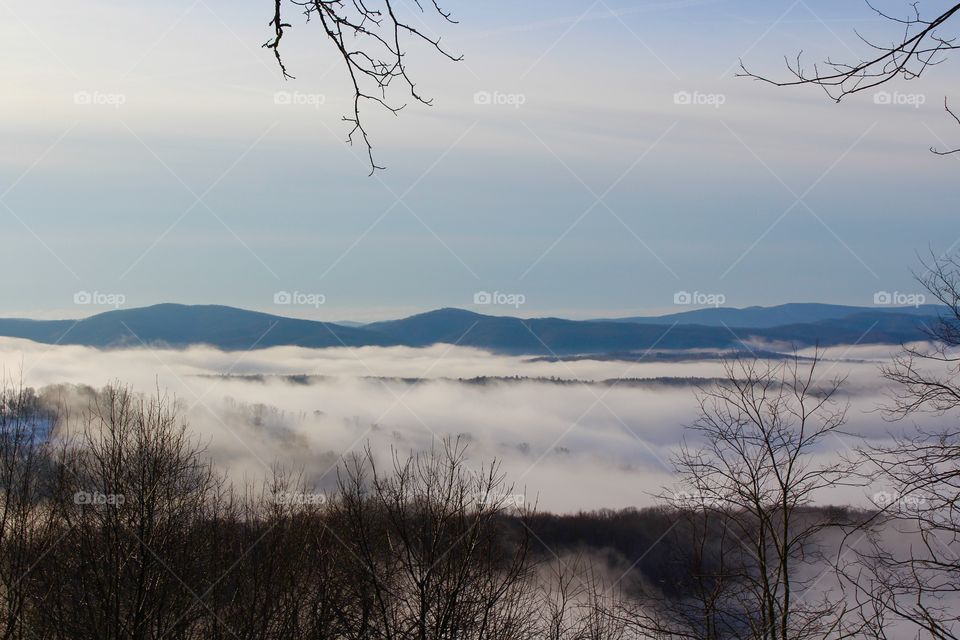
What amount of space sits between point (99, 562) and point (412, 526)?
737cm

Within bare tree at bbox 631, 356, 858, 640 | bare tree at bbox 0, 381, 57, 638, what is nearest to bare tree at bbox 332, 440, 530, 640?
bare tree at bbox 631, 356, 858, 640

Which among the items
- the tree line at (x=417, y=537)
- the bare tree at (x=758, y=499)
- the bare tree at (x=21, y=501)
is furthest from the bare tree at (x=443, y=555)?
the bare tree at (x=21, y=501)

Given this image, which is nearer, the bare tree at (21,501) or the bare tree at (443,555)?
the bare tree at (443,555)

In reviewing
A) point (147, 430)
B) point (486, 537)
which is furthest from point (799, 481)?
point (147, 430)

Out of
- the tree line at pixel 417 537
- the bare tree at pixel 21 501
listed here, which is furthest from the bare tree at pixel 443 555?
the bare tree at pixel 21 501

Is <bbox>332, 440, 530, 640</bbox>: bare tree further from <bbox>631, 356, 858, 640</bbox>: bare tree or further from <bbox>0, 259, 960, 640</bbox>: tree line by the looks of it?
<bbox>631, 356, 858, 640</bbox>: bare tree

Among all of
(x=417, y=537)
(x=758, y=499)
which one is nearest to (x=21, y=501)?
(x=417, y=537)

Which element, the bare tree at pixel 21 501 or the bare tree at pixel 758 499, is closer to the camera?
the bare tree at pixel 758 499

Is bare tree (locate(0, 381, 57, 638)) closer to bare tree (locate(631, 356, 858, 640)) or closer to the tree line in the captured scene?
the tree line

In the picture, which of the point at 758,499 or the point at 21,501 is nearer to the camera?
the point at 758,499

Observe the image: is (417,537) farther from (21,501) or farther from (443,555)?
(21,501)

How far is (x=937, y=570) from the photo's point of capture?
1372 centimetres

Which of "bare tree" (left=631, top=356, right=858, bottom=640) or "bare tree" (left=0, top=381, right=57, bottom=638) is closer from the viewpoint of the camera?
"bare tree" (left=631, top=356, right=858, bottom=640)

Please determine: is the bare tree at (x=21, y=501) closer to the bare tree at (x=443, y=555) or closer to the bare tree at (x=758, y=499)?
the bare tree at (x=443, y=555)
